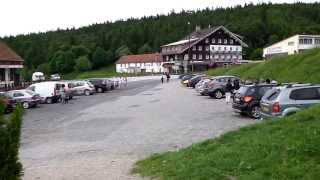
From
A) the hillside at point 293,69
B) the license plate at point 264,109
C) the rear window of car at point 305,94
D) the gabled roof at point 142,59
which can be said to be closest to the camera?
the rear window of car at point 305,94

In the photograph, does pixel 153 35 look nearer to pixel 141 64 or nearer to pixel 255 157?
pixel 141 64

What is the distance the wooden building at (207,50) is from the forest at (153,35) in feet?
27.8

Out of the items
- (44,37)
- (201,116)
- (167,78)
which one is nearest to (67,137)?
(201,116)

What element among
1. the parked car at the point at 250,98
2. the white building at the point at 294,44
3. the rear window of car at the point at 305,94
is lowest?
the parked car at the point at 250,98

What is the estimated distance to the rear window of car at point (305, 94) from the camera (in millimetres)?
17533

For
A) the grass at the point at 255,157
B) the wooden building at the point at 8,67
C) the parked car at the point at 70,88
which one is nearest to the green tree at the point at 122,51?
the wooden building at the point at 8,67

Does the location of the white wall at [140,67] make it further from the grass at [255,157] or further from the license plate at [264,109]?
the grass at [255,157]

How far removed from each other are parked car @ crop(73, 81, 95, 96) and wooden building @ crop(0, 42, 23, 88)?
828 centimetres

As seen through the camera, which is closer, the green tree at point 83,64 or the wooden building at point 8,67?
the wooden building at point 8,67

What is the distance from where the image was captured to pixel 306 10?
161500 mm

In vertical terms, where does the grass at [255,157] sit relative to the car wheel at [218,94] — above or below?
above

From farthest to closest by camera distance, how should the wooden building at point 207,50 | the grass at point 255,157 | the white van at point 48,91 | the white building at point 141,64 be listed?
the white building at point 141,64 → the wooden building at point 207,50 → the white van at point 48,91 → the grass at point 255,157

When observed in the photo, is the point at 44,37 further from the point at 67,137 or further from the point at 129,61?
the point at 67,137

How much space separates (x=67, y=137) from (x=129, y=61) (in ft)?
430
